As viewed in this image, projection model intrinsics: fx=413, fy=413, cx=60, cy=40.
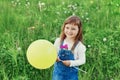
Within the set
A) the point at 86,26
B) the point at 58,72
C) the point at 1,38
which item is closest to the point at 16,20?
the point at 1,38

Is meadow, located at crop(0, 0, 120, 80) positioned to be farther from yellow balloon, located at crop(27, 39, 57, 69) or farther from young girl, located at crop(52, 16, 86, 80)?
yellow balloon, located at crop(27, 39, 57, 69)

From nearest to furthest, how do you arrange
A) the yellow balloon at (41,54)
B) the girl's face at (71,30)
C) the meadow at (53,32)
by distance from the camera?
the yellow balloon at (41,54)
the girl's face at (71,30)
the meadow at (53,32)

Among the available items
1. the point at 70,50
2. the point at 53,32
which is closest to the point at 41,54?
the point at 70,50

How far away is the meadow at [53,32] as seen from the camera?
15.1 ft

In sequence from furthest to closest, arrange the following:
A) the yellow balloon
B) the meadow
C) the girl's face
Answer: the meadow → the girl's face → the yellow balloon

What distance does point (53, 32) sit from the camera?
531cm

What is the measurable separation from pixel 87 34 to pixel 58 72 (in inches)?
58.3

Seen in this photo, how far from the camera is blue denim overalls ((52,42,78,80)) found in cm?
371

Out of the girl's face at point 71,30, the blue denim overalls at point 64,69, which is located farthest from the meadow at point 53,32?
the girl's face at point 71,30

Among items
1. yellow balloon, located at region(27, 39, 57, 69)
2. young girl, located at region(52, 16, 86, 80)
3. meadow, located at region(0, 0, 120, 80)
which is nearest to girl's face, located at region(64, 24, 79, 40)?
young girl, located at region(52, 16, 86, 80)

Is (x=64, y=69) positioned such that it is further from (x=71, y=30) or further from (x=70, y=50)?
(x=71, y=30)

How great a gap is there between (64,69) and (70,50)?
0.18m

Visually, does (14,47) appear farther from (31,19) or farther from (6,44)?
(31,19)

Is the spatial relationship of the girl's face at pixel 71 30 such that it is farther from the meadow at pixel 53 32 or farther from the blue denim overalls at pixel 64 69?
the meadow at pixel 53 32
